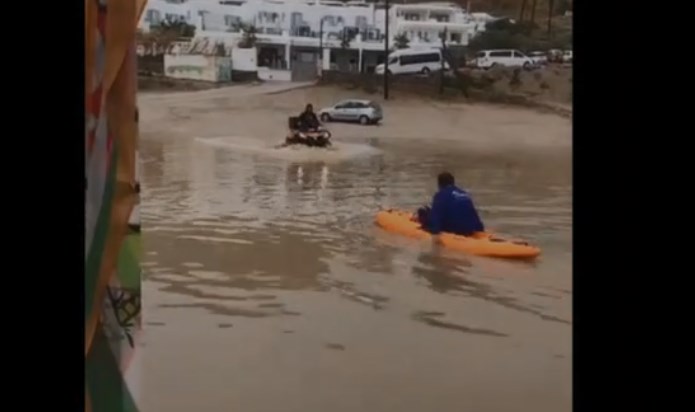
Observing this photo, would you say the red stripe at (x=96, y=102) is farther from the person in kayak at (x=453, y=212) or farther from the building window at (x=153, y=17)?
the person in kayak at (x=453, y=212)

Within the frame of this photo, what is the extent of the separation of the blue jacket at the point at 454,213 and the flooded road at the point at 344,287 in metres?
0.02

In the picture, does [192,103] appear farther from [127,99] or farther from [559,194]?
[559,194]

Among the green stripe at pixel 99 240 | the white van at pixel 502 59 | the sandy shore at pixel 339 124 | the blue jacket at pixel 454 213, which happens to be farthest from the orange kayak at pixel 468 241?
the green stripe at pixel 99 240

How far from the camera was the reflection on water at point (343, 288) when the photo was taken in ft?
3.71

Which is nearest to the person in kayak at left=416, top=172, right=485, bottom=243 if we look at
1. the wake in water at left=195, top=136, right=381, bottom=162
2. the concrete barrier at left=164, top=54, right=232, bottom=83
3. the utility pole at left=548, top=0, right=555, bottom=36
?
the wake in water at left=195, top=136, right=381, bottom=162

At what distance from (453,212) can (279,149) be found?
26 cm

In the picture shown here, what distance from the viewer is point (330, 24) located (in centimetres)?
123

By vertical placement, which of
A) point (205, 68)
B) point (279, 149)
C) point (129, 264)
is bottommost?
point (129, 264)

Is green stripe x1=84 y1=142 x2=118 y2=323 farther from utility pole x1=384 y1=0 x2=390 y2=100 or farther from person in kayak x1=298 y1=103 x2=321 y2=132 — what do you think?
utility pole x1=384 y1=0 x2=390 y2=100

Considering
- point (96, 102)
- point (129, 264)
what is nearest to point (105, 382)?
point (129, 264)

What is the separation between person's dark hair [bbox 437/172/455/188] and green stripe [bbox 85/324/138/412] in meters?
0.48

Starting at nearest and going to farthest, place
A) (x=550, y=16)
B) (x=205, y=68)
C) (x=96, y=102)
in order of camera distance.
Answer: (x=96, y=102) → (x=550, y=16) → (x=205, y=68)

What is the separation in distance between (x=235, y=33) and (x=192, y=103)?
12 centimetres

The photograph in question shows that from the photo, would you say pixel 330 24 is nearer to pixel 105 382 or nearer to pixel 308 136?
pixel 308 136
